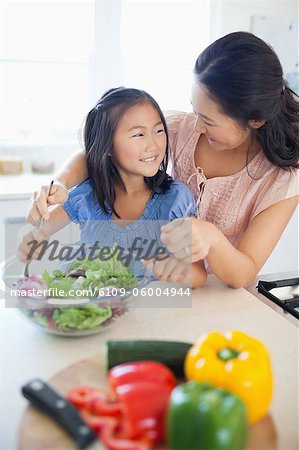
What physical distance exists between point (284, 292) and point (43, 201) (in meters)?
0.64

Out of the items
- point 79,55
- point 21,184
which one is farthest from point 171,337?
point 79,55

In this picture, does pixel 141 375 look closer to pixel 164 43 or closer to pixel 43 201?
pixel 43 201

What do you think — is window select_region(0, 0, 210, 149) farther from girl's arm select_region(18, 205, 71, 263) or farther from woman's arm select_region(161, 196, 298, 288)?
woman's arm select_region(161, 196, 298, 288)

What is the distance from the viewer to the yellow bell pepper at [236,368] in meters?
0.63

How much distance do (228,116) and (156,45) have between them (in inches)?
67.1

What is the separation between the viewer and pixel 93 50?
2.55 metres

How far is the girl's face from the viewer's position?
132cm

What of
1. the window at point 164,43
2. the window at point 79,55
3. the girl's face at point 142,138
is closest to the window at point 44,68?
the window at point 79,55

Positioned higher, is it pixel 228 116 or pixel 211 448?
pixel 228 116

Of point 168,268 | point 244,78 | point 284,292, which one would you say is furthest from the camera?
point 284,292

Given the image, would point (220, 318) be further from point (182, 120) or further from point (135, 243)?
point (182, 120)

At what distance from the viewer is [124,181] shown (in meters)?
1.47

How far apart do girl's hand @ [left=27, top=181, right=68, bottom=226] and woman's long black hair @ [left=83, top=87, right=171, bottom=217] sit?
26 centimetres

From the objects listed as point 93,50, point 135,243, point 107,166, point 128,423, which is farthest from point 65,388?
point 93,50
